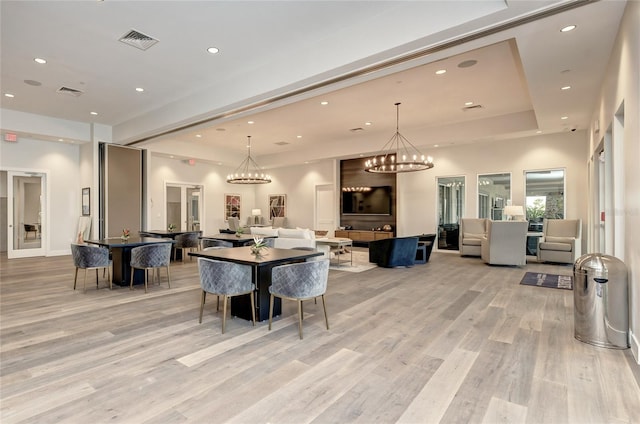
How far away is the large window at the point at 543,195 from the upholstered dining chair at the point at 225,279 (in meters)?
8.68

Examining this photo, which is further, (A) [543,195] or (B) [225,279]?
(A) [543,195]

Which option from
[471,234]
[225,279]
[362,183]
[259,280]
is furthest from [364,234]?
[225,279]

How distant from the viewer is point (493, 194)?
32.4 feet

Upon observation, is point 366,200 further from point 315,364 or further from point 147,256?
point 315,364

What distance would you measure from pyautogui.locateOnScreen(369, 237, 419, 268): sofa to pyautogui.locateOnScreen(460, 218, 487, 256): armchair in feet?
7.20

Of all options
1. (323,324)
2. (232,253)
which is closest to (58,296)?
(232,253)

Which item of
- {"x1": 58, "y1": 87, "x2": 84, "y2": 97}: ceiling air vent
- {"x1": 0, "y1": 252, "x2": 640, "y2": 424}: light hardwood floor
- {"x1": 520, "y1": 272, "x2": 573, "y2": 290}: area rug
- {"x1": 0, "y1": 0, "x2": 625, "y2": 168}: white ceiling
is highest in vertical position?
{"x1": 58, "y1": 87, "x2": 84, "y2": 97}: ceiling air vent

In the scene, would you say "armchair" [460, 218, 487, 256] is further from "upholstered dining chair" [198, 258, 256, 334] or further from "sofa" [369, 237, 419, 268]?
"upholstered dining chair" [198, 258, 256, 334]

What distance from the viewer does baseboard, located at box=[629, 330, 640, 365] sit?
285cm

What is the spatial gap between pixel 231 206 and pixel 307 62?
10.6m

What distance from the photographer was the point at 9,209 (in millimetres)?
9141

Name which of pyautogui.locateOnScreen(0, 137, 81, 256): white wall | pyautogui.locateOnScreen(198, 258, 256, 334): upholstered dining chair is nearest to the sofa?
pyautogui.locateOnScreen(198, 258, 256, 334): upholstered dining chair

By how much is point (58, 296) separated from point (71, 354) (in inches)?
105

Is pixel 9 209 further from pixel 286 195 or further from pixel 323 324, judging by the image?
pixel 323 324
